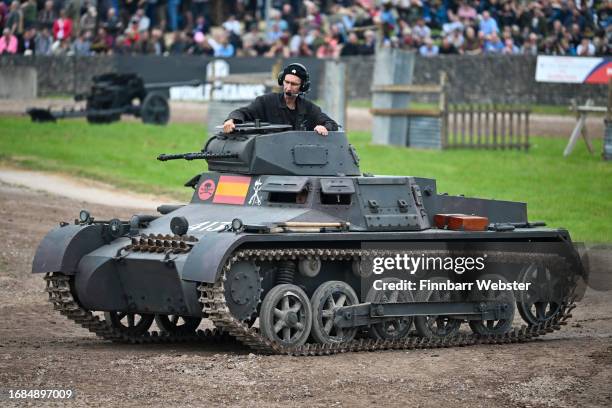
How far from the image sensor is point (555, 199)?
28312 millimetres

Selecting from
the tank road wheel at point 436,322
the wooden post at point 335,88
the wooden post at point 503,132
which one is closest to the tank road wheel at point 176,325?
the tank road wheel at point 436,322

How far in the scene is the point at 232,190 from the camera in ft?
53.1

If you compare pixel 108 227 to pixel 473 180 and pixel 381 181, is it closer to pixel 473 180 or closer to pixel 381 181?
pixel 381 181

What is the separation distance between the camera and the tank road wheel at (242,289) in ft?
47.5

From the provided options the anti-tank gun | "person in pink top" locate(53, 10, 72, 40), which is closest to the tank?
the anti-tank gun

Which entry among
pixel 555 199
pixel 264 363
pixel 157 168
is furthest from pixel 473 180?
pixel 264 363

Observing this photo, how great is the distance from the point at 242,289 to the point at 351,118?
27.4 metres

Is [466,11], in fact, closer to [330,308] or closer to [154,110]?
[154,110]

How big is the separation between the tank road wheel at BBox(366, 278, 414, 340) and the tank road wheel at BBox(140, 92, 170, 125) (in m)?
22.7

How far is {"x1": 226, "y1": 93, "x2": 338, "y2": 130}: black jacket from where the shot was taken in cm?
1662

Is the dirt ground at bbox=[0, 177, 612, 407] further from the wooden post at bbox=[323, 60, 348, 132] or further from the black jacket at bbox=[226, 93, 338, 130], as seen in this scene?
the wooden post at bbox=[323, 60, 348, 132]

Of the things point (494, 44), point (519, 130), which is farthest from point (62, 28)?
point (519, 130)

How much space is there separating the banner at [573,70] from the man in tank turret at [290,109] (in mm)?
21473

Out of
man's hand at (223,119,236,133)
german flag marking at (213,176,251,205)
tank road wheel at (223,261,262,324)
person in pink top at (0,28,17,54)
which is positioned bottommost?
tank road wheel at (223,261,262,324)
